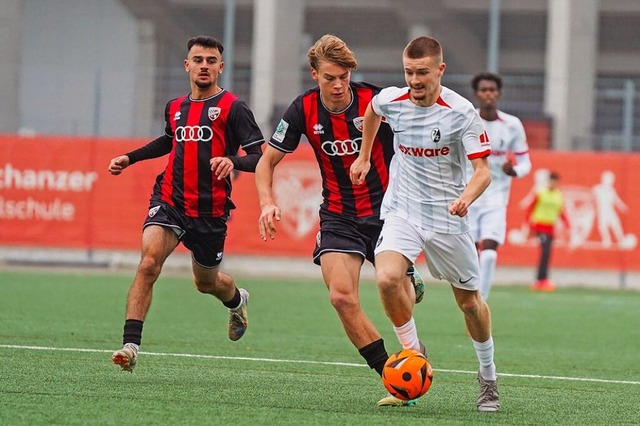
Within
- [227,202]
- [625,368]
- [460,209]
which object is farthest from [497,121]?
[460,209]

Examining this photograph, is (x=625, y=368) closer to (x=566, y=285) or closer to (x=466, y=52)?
(x=566, y=285)

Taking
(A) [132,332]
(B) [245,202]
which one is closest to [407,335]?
(A) [132,332]

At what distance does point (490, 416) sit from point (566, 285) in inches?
639

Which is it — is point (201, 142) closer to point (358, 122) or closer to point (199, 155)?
point (199, 155)

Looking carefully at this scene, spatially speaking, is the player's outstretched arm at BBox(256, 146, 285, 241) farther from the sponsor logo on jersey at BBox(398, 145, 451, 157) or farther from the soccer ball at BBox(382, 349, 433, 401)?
the soccer ball at BBox(382, 349, 433, 401)

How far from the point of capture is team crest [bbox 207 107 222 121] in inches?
336

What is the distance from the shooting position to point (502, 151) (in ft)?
41.8

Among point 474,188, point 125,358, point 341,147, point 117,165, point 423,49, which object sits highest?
point 423,49

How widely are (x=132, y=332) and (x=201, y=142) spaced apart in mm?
1382

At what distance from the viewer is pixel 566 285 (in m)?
22.7

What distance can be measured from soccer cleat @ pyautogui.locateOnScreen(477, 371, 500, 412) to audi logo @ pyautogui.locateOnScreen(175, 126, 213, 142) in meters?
2.55

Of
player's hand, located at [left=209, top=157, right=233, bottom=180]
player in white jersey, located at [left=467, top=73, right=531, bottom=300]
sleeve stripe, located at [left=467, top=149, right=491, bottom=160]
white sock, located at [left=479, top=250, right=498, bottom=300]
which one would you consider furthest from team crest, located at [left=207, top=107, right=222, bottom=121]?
white sock, located at [left=479, top=250, right=498, bottom=300]

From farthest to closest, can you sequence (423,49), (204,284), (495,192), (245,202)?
(245,202) → (495,192) → (204,284) → (423,49)

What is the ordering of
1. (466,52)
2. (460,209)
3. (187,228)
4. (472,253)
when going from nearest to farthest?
(460,209)
(472,253)
(187,228)
(466,52)
